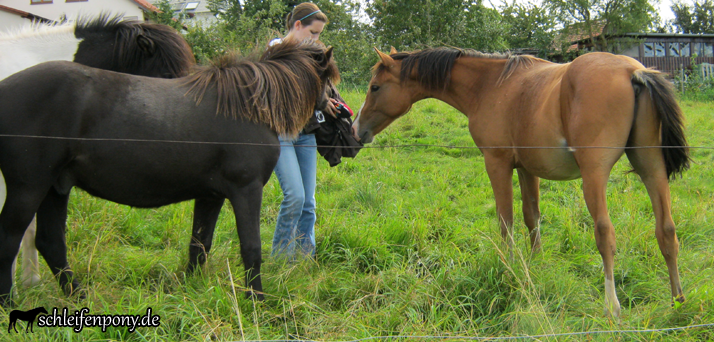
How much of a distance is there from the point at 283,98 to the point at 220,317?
127 centimetres

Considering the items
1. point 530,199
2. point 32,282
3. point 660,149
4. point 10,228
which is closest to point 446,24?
point 530,199

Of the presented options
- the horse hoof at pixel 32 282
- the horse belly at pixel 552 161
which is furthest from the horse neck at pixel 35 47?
the horse belly at pixel 552 161

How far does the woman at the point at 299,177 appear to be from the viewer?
10.6 feet

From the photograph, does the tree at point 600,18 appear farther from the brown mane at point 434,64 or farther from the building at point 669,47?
the brown mane at point 434,64

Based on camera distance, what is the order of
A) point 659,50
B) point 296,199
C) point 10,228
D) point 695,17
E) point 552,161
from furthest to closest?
point 695,17
point 659,50
point 296,199
point 552,161
point 10,228

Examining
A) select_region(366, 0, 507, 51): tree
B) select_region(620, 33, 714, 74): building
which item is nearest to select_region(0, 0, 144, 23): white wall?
select_region(366, 0, 507, 51): tree

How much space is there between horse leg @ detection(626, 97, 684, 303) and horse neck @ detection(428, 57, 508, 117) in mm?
1186

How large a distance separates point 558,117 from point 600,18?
31.7 m

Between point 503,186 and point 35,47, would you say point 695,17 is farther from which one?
point 35,47

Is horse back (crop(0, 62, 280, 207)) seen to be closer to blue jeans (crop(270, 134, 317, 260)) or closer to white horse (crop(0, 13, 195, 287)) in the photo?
blue jeans (crop(270, 134, 317, 260))

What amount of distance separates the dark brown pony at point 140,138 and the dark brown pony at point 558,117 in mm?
1312

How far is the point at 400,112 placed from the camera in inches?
157

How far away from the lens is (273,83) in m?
2.71

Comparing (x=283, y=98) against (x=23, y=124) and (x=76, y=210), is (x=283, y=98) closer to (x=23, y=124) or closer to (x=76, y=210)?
(x=23, y=124)
